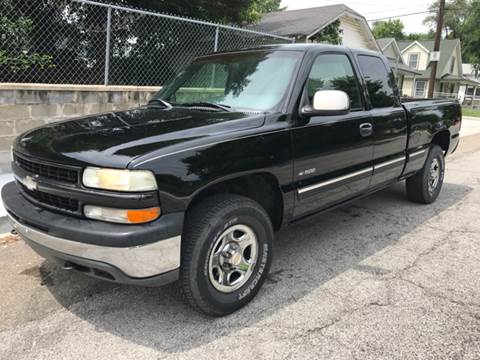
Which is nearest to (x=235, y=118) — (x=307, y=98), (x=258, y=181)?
(x=258, y=181)

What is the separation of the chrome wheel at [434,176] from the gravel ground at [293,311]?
1.39 m

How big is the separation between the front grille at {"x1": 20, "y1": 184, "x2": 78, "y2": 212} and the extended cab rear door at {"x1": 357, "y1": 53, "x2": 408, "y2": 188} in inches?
113

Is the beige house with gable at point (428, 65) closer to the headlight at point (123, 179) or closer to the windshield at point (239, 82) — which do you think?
the windshield at point (239, 82)

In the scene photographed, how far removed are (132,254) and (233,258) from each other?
2.56ft

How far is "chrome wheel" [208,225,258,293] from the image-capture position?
2.83m

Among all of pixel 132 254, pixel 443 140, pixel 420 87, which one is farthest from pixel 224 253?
pixel 420 87

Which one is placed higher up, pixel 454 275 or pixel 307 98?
pixel 307 98

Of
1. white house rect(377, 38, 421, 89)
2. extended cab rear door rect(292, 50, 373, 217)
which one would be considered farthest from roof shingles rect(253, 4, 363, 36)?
extended cab rear door rect(292, 50, 373, 217)

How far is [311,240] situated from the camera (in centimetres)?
436

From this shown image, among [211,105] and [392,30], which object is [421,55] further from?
[211,105]

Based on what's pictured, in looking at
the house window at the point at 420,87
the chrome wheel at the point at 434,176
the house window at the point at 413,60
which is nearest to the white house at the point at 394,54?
the house window at the point at 420,87

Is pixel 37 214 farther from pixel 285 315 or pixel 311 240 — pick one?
pixel 311 240

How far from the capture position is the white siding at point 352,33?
70.2 ft

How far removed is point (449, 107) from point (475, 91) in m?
49.7
